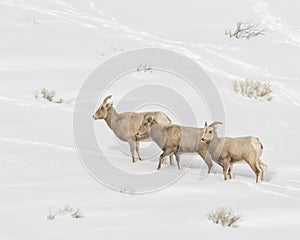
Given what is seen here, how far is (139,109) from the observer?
9547 millimetres

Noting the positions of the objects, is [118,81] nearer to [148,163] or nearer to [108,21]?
[148,163]

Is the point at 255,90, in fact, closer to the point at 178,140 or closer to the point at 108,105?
the point at 108,105

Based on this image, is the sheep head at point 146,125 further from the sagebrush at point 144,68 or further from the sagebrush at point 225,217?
the sagebrush at point 144,68

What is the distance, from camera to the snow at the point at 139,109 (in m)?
5.39

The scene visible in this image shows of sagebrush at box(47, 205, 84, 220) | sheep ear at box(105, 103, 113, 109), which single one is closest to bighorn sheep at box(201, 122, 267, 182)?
sheep ear at box(105, 103, 113, 109)

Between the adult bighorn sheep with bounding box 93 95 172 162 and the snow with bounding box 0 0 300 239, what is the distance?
0.63ft

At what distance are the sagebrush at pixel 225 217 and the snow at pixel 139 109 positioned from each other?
0.06 meters

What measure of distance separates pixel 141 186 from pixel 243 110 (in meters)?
3.75

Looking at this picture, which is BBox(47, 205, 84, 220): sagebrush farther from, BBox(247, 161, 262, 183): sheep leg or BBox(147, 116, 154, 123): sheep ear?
BBox(147, 116, 154, 123): sheep ear

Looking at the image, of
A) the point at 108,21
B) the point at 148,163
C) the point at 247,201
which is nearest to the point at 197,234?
the point at 247,201

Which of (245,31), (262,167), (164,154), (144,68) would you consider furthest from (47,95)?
(245,31)

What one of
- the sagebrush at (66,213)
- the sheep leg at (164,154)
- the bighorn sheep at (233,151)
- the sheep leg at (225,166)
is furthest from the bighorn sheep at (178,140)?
the sagebrush at (66,213)

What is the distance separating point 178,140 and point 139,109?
204cm

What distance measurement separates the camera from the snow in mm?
5391
